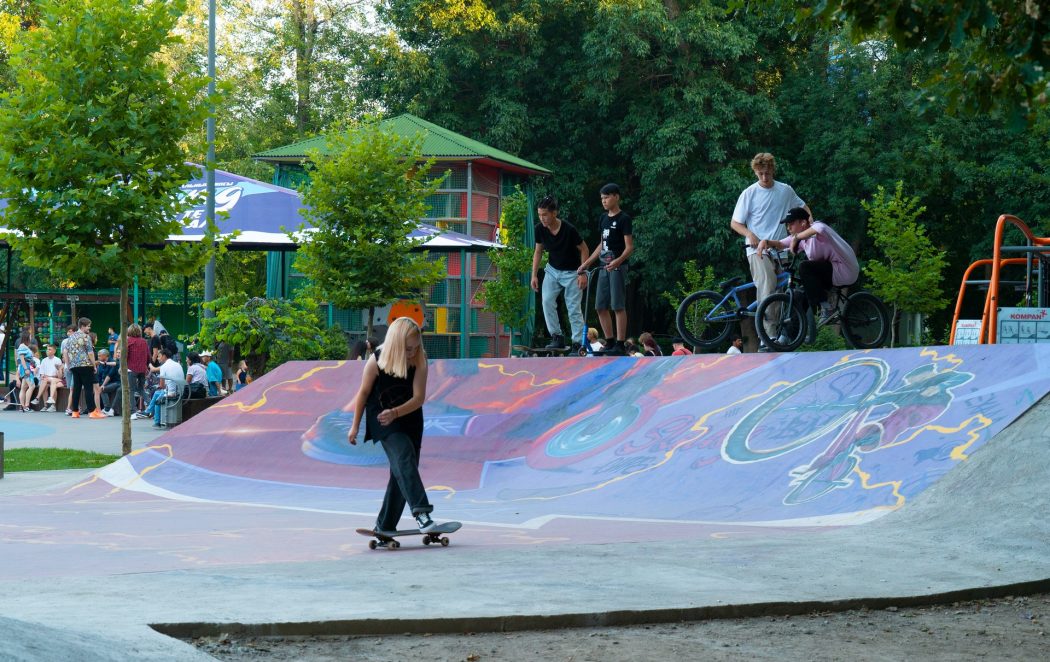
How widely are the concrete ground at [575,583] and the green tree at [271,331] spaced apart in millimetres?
10876

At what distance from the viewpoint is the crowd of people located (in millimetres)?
20641

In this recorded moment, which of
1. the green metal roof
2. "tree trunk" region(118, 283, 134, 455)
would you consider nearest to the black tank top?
"tree trunk" region(118, 283, 134, 455)

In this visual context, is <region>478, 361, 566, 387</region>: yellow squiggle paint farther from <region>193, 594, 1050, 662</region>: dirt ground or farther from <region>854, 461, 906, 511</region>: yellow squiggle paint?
<region>193, 594, 1050, 662</region>: dirt ground

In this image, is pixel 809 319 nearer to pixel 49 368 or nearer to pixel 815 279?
pixel 815 279

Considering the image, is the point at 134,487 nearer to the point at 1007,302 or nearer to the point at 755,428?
the point at 755,428

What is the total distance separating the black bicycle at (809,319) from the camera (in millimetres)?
11242

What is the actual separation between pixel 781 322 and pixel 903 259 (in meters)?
25.0

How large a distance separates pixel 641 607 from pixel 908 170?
32.9 metres

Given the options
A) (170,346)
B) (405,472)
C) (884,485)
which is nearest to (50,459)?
(170,346)

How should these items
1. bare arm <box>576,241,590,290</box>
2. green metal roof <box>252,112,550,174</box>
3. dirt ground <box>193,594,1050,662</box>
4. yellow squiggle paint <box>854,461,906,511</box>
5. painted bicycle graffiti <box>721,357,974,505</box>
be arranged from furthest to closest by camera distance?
green metal roof <box>252,112,550,174</box> < bare arm <box>576,241,590,290</box> < painted bicycle graffiti <box>721,357,974,505</box> < yellow squiggle paint <box>854,461,906,511</box> < dirt ground <box>193,594,1050,662</box>

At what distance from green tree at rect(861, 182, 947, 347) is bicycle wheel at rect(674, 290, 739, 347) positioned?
2322 cm

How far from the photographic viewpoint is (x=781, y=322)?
37.5ft

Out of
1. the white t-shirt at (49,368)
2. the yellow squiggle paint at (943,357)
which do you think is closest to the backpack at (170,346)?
the white t-shirt at (49,368)

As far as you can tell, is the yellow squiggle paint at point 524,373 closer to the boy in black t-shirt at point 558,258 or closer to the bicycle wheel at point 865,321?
the boy in black t-shirt at point 558,258
